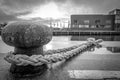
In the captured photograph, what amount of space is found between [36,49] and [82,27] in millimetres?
37505

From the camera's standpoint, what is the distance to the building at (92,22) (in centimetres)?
3709

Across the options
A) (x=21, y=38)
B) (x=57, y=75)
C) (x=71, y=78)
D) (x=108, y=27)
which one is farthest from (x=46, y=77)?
(x=108, y=27)

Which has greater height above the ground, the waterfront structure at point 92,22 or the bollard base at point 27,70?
the waterfront structure at point 92,22

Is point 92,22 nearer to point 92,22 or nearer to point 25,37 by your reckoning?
point 92,22

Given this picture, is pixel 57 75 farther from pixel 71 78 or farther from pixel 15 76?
pixel 15 76

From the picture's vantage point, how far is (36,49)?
1396 millimetres

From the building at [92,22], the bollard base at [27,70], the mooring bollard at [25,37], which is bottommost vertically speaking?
the bollard base at [27,70]

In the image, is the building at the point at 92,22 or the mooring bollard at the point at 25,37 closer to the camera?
the mooring bollard at the point at 25,37

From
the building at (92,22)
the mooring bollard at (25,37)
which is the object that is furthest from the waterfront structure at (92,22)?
the mooring bollard at (25,37)

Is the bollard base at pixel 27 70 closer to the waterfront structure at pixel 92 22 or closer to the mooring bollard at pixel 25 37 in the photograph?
the mooring bollard at pixel 25 37

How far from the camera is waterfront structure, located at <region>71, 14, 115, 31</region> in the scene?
37094 millimetres

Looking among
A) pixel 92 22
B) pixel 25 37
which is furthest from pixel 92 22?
pixel 25 37

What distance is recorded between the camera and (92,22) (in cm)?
3738

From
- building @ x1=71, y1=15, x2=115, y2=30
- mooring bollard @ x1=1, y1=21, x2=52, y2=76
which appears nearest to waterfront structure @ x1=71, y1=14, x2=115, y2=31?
building @ x1=71, y1=15, x2=115, y2=30
